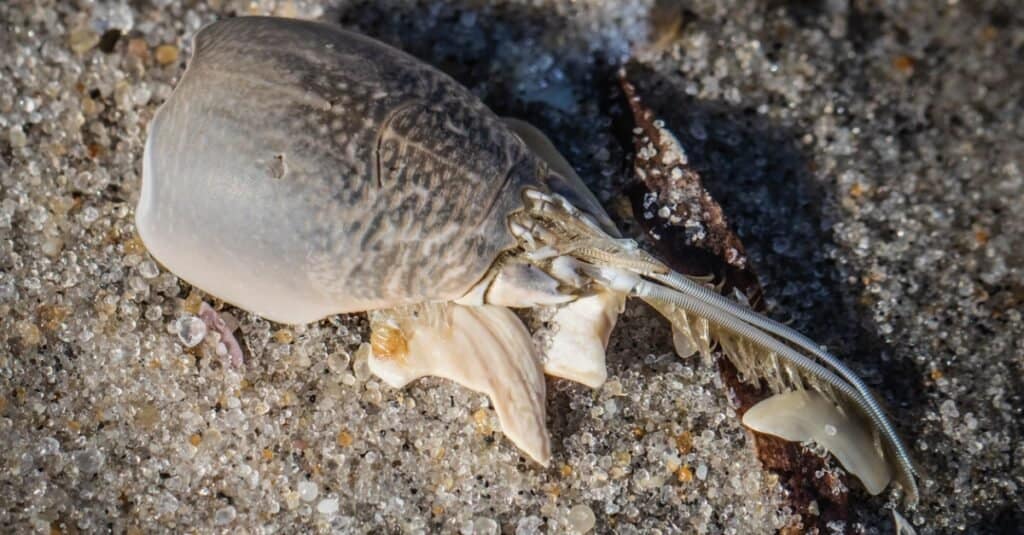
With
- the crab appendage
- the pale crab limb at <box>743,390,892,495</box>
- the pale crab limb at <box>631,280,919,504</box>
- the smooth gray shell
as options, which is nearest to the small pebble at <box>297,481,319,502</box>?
the smooth gray shell

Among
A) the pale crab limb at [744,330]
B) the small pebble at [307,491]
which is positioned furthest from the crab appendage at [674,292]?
the small pebble at [307,491]

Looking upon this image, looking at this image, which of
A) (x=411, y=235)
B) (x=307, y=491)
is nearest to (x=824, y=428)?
(x=411, y=235)

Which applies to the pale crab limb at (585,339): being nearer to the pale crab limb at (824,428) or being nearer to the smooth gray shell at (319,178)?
the smooth gray shell at (319,178)

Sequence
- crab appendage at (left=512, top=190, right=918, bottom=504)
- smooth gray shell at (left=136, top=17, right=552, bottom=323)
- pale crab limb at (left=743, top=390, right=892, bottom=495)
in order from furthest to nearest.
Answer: pale crab limb at (left=743, top=390, right=892, bottom=495) → crab appendage at (left=512, top=190, right=918, bottom=504) → smooth gray shell at (left=136, top=17, right=552, bottom=323)

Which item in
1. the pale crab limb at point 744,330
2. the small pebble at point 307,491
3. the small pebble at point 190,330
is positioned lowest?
the small pebble at point 307,491

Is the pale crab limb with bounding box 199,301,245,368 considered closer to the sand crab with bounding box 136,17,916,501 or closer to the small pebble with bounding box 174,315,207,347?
the small pebble with bounding box 174,315,207,347

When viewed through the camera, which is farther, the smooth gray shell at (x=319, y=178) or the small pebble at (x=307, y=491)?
the small pebble at (x=307, y=491)

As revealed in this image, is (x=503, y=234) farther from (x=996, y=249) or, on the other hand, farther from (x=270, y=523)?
(x=996, y=249)

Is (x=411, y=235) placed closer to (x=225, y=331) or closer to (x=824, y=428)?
(x=225, y=331)
